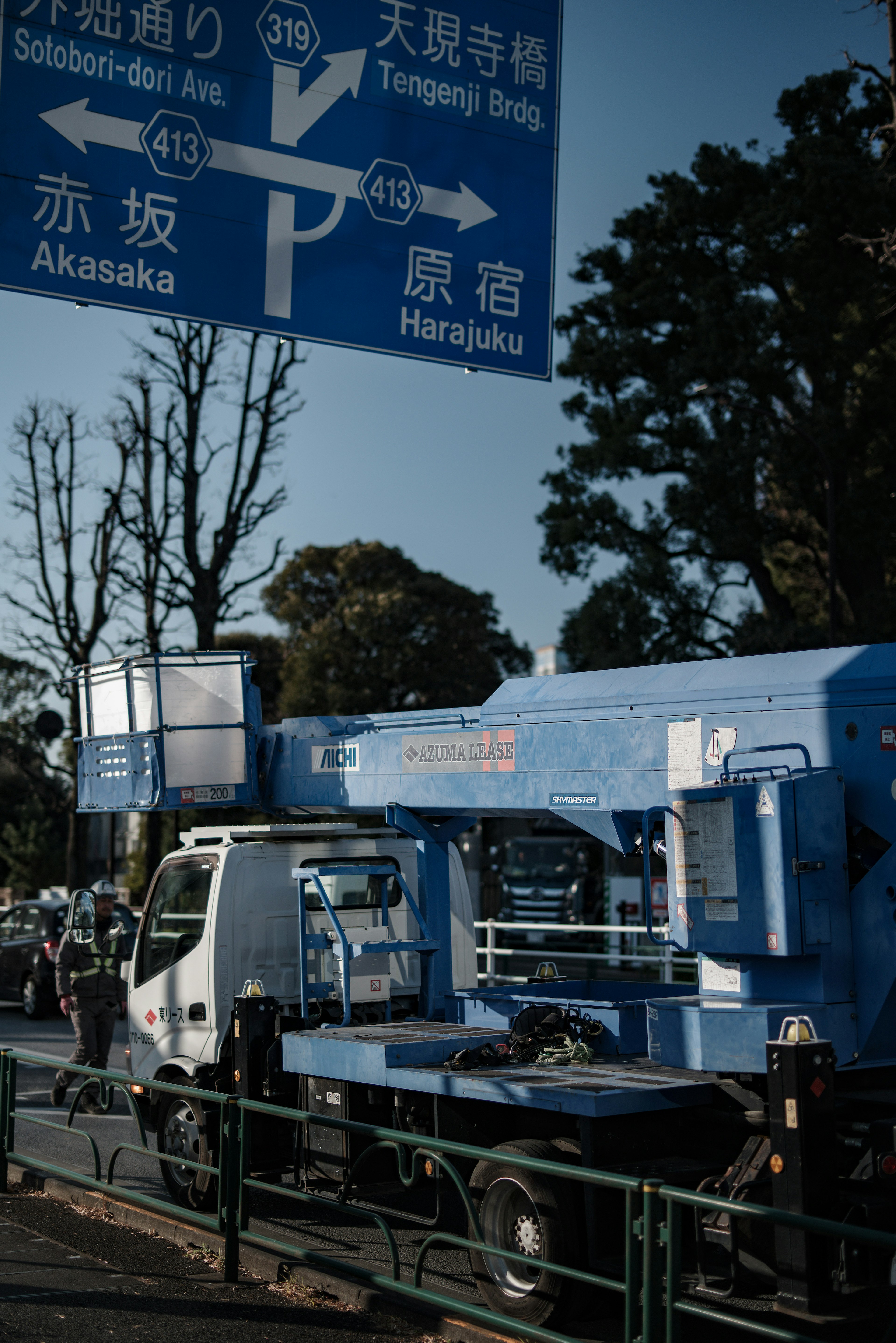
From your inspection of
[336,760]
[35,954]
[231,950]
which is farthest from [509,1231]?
[35,954]

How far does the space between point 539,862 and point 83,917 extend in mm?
23629

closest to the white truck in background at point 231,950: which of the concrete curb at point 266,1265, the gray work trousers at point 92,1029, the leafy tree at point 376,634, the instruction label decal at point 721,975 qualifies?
the concrete curb at point 266,1265

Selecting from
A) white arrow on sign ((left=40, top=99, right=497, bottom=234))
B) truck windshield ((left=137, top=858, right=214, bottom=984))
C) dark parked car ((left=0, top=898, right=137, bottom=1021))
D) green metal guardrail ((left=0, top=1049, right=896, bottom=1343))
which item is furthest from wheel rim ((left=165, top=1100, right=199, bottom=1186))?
dark parked car ((left=0, top=898, right=137, bottom=1021))

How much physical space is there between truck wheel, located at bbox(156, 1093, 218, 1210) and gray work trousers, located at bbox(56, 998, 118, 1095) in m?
3.14

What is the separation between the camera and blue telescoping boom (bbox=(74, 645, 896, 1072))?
226 inches

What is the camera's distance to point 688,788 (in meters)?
6.07

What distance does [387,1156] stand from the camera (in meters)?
6.89

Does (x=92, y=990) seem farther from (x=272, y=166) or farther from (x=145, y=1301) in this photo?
(x=272, y=166)

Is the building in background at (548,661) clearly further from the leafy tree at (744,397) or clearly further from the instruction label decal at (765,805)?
the instruction label decal at (765,805)

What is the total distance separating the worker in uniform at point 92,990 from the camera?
36.9 ft

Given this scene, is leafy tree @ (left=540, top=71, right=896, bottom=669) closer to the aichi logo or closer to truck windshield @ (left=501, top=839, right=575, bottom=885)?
truck windshield @ (left=501, top=839, right=575, bottom=885)

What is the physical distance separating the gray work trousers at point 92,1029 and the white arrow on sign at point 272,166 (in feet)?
24.2

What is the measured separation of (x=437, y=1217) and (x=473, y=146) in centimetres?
560

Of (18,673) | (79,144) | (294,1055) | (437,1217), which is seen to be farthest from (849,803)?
(18,673)
